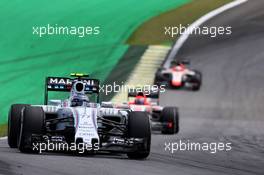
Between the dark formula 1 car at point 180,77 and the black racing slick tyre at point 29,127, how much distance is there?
54.0 feet

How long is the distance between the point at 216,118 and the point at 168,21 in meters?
9.36

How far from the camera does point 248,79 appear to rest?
32656 millimetres

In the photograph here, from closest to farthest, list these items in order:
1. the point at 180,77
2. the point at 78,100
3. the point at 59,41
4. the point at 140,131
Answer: the point at 140,131 < the point at 78,100 < the point at 180,77 < the point at 59,41

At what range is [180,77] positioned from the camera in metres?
31.4

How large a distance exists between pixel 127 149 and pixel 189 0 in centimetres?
2362

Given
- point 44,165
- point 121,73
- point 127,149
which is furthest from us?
point 121,73

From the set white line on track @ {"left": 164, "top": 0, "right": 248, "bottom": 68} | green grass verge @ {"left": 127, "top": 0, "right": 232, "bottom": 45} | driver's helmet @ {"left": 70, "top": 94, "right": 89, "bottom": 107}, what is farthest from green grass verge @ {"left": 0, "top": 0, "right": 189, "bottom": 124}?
driver's helmet @ {"left": 70, "top": 94, "right": 89, "bottom": 107}

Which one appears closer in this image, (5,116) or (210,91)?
(5,116)

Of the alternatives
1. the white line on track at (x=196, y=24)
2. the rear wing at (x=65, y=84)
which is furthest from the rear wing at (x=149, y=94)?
the white line on track at (x=196, y=24)

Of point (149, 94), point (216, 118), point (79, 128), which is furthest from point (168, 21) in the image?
point (79, 128)

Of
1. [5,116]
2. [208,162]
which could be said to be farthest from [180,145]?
[5,116]

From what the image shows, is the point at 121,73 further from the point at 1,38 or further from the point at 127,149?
the point at 127,149

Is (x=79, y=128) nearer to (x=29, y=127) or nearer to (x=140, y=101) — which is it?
(x=29, y=127)

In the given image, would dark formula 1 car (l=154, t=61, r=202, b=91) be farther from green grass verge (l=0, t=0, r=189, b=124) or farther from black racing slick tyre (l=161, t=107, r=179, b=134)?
black racing slick tyre (l=161, t=107, r=179, b=134)
